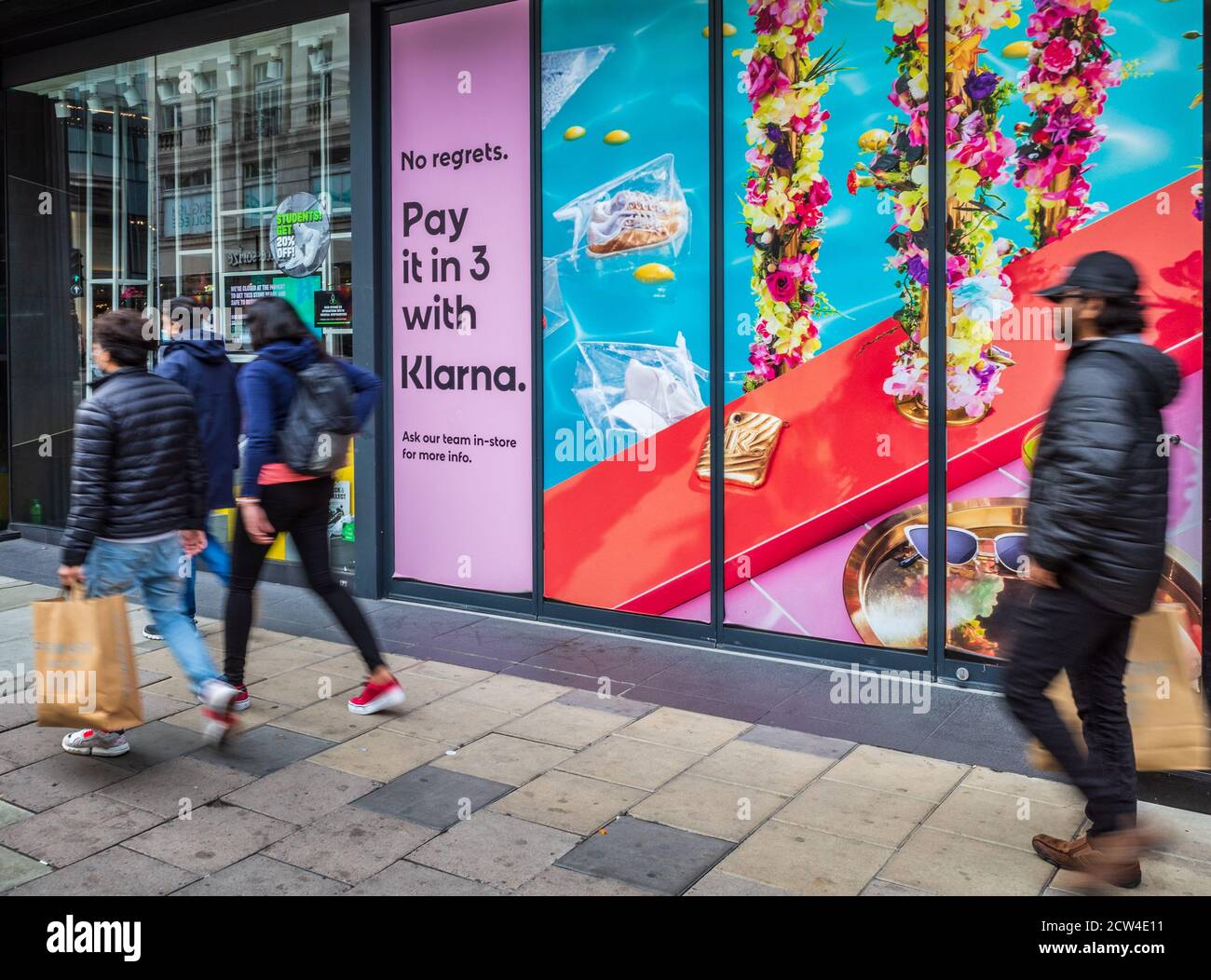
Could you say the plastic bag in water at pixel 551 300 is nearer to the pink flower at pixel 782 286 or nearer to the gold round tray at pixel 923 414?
the pink flower at pixel 782 286

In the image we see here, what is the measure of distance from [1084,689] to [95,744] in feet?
13.3

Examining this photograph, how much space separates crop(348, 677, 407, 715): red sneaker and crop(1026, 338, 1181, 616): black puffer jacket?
10.4ft

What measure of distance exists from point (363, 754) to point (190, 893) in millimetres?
1328

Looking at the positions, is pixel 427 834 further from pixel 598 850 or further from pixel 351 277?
pixel 351 277

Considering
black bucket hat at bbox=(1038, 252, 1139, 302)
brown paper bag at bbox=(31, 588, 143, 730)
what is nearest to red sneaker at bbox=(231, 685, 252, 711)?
brown paper bag at bbox=(31, 588, 143, 730)

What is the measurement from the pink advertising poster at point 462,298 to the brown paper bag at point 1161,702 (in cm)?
414

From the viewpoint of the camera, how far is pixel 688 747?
16.8 ft

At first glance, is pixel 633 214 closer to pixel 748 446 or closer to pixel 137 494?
pixel 748 446

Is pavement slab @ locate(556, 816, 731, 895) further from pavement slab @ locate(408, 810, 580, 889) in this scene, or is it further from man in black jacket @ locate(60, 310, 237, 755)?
man in black jacket @ locate(60, 310, 237, 755)

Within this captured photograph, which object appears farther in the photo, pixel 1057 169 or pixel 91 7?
pixel 91 7

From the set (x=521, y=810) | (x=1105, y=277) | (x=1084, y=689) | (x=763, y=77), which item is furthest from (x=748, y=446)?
(x=1105, y=277)

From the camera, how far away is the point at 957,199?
5.78m
